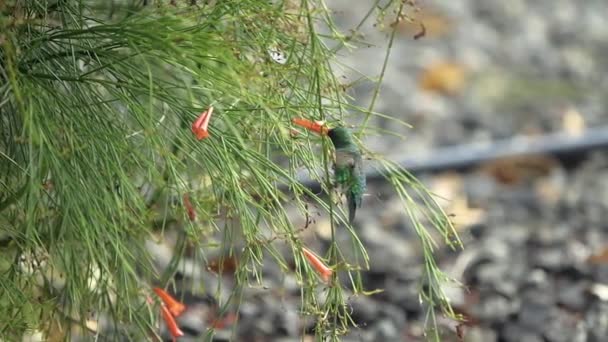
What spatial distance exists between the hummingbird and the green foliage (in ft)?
0.14

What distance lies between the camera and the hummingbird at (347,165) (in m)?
1.60

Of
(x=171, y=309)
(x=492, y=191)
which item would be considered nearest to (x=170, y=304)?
(x=171, y=309)

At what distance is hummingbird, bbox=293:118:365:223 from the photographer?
5.25 feet

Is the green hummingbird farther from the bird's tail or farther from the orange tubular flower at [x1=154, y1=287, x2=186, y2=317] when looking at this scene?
the orange tubular flower at [x1=154, y1=287, x2=186, y2=317]

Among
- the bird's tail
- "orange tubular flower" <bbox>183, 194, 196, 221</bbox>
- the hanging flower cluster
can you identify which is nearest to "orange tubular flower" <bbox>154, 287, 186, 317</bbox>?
the hanging flower cluster

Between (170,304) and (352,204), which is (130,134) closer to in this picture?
(170,304)

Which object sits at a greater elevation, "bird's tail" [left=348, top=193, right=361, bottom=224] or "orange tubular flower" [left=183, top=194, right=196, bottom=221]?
"bird's tail" [left=348, top=193, right=361, bottom=224]

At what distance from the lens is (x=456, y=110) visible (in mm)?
4348

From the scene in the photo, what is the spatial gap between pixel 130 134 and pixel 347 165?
0.36 metres

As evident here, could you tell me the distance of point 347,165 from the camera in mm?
1624

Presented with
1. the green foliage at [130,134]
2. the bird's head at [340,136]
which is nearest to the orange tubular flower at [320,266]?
the green foliage at [130,134]

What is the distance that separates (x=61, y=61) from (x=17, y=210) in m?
0.23

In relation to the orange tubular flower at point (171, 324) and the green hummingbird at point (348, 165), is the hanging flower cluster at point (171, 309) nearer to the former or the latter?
the orange tubular flower at point (171, 324)

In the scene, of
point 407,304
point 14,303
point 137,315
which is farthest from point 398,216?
point 14,303
